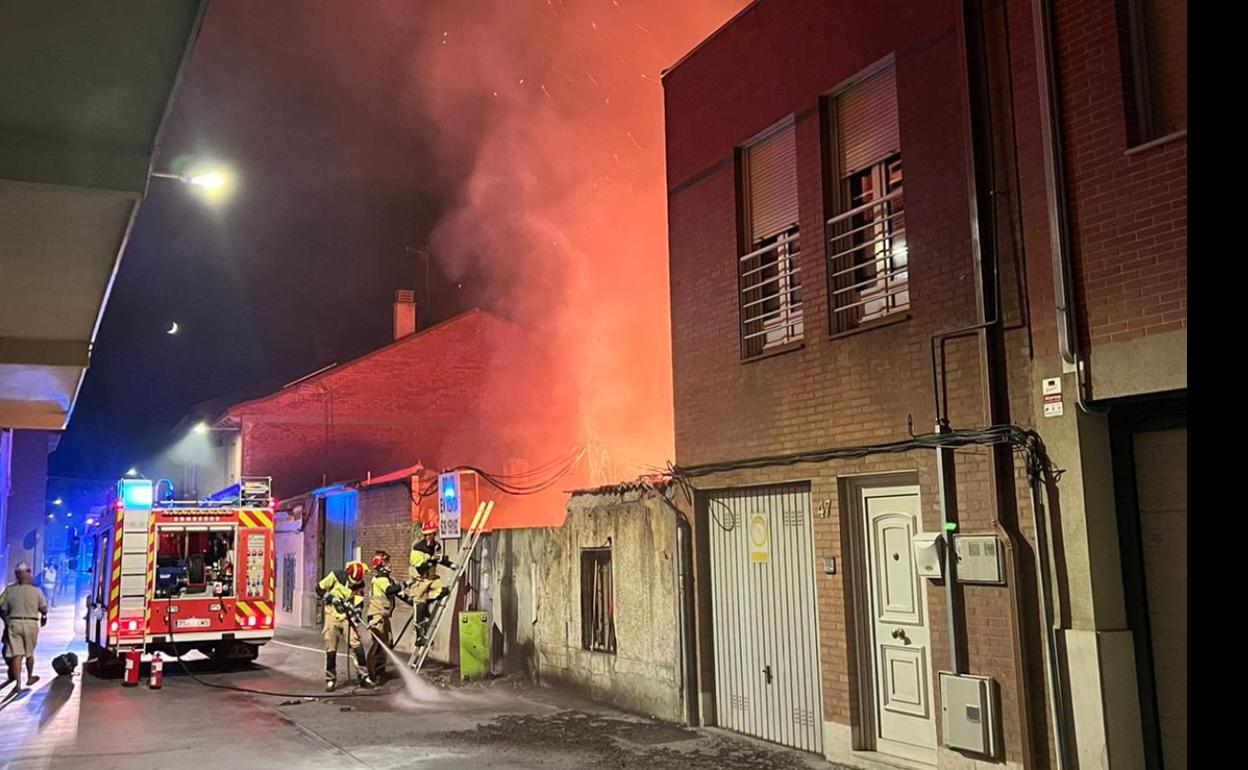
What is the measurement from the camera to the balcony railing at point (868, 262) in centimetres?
791

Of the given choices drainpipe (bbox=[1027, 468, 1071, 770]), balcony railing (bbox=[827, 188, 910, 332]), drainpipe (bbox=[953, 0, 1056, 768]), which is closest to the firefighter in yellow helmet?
balcony railing (bbox=[827, 188, 910, 332])

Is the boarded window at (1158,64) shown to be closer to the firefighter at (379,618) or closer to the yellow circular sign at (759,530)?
the yellow circular sign at (759,530)

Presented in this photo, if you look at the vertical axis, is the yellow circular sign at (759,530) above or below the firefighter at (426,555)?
above

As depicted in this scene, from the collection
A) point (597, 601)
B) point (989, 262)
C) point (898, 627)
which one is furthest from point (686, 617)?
point (989, 262)

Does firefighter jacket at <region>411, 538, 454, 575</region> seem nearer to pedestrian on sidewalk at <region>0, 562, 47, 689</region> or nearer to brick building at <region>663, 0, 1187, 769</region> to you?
pedestrian on sidewalk at <region>0, 562, 47, 689</region>

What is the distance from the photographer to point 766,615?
9047 mm

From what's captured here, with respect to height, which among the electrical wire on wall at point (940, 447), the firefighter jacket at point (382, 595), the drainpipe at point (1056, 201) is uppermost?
the drainpipe at point (1056, 201)

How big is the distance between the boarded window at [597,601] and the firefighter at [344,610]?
3195mm

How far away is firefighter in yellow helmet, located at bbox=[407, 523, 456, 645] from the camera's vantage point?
45.4ft

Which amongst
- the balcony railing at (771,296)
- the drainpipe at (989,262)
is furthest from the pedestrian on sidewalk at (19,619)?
the drainpipe at (989,262)

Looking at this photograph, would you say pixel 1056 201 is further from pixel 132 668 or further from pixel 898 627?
pixel 132 668

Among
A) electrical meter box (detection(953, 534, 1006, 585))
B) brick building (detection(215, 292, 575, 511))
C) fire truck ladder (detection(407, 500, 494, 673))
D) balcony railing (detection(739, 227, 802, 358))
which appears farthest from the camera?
brick building (detection(215, 292, 575, 511))

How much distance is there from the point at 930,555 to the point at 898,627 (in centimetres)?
100

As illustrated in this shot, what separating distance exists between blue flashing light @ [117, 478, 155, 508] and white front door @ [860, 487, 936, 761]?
11.5 metres
